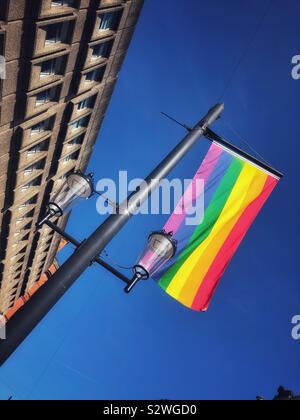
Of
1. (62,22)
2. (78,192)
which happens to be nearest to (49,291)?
(78,192)

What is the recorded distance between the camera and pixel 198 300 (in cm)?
645

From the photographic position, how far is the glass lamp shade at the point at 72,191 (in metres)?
6.00

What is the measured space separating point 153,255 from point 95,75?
15537 mm

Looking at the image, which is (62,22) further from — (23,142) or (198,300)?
(198,300)

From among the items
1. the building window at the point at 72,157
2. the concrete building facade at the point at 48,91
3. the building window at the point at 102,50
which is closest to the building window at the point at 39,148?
the concrete building facade at the point at 48,91

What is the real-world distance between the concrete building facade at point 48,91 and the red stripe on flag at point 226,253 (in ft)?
29.7

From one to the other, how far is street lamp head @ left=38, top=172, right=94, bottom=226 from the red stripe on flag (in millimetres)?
2863

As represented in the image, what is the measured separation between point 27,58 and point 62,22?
227cm

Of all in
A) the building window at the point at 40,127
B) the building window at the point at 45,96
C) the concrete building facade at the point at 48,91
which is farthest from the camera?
the building window at the point at 40,127

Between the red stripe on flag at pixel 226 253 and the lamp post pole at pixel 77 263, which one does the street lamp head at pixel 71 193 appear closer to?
the lamp post pole at pixel 77 263

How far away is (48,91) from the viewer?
50.1 ft

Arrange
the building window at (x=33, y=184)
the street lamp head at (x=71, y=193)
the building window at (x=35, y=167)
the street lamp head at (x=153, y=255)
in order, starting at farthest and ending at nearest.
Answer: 1. the building window at (x=33, y=184)
2. the building window at (x=35, y=167)
3. the street lamp head at (x=71, y=193)
4. the street lamp head at (x=153, y=255)

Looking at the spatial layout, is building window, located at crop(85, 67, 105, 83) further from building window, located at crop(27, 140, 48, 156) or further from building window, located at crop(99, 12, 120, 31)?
building window, located at crop(27, 140, 48, 156)

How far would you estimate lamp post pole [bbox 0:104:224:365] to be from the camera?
3.73 metres
